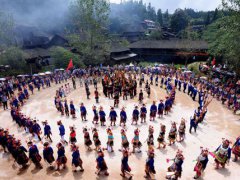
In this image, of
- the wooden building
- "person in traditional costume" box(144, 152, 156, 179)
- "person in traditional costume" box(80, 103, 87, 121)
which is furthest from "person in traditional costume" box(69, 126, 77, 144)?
the wooden building

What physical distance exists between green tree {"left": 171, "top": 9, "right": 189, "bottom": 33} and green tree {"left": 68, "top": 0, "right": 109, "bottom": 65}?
43.3 metres

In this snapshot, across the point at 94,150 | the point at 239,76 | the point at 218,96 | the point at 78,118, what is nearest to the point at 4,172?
the point at 94,150

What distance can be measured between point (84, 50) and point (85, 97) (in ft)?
56.6

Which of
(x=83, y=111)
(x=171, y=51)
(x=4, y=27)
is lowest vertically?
(x=83, y=111)

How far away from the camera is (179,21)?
74.7 m

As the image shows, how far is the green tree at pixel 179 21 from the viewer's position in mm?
72438

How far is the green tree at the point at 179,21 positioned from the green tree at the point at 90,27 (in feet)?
142

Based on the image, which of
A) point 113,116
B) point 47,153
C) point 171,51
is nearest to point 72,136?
point 47,153

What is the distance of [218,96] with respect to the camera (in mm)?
22172

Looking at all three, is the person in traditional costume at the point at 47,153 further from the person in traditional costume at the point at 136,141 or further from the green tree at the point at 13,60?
the green tree at the point at 13,60

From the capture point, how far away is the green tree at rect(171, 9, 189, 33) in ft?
238

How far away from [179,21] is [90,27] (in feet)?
158

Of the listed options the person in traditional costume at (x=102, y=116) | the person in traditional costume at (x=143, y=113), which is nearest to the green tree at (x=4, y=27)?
the person in traditional costume at (x=102, y=116)

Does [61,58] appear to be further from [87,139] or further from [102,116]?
[87,139]
